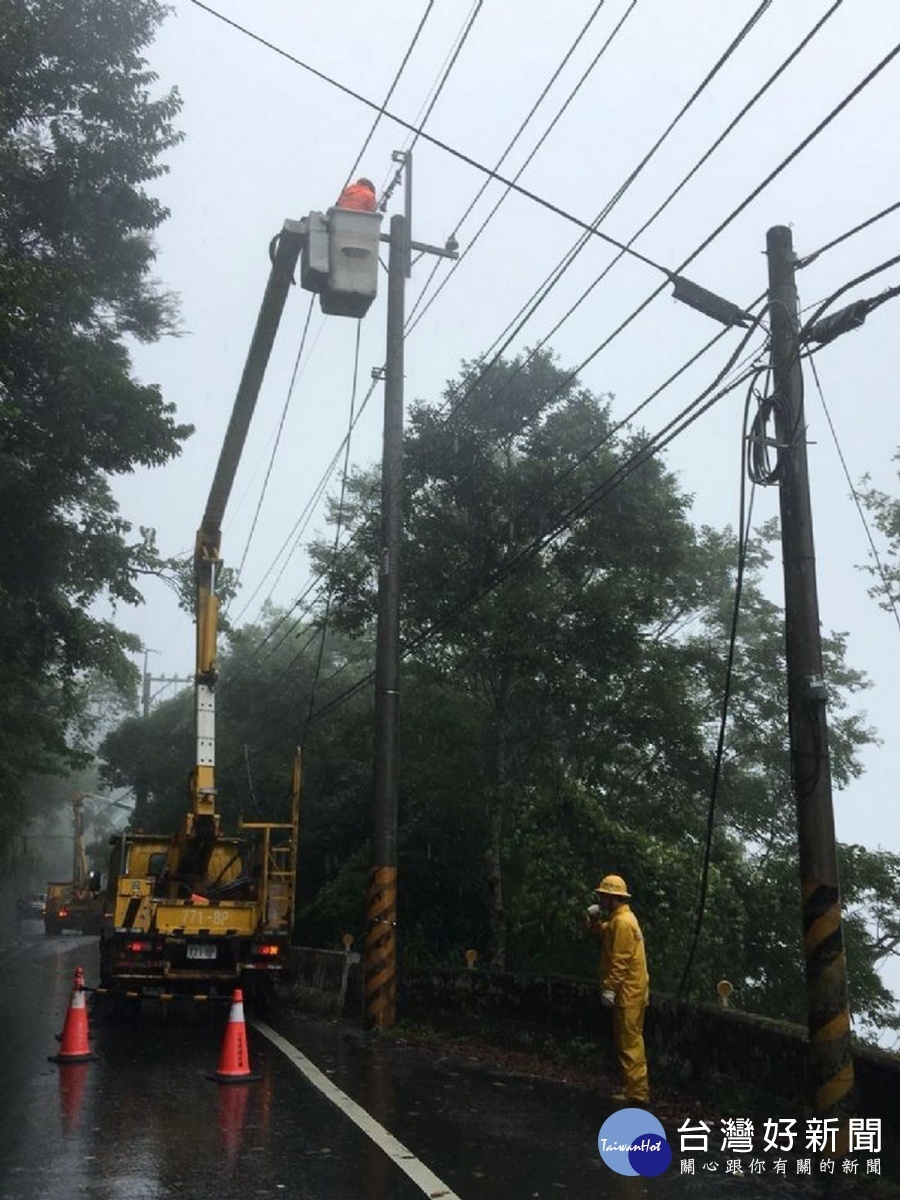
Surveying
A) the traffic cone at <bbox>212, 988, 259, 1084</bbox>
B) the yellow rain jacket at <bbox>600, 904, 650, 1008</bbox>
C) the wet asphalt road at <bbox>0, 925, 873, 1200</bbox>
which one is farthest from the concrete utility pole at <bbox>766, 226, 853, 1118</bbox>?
the traffic cone at <bbox>212, 988, 259, 1084</bbox>

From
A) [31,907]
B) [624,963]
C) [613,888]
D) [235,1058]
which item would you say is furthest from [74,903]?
[624,963]

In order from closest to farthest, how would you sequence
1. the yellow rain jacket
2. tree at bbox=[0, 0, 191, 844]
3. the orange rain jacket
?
1. the yellow rain jacket
2. the orange rain jacket
3. tree at bbox=[0, 0, 191, 844]

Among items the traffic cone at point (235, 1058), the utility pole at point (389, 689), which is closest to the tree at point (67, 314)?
the utility pole at point (389, 689)

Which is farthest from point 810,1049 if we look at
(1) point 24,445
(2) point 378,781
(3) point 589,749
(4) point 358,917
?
(1) point 24,445

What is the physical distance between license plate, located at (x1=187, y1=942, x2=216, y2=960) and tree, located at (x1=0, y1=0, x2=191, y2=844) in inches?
371

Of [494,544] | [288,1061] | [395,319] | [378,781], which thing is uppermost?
[395,319]

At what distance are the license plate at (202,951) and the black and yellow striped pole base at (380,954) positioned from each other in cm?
223

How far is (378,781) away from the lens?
1435 centimetres

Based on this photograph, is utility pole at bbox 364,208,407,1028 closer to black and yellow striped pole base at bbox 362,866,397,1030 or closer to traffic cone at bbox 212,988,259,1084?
black and yellow striped pole base at bbox 362,866,397,1030

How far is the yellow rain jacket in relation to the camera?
29.9ft

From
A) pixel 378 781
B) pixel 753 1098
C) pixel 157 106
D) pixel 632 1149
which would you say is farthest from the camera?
pixel 157 106

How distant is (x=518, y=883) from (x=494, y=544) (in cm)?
567

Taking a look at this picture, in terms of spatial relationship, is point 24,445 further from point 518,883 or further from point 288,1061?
point 288,1061

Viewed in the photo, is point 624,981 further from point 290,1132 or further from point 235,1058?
point 235,1058
